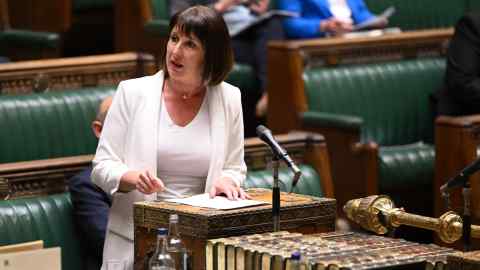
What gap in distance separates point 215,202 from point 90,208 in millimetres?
786

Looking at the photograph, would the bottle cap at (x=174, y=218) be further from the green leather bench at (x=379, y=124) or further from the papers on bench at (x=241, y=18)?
the papers on bench at (x=241, y=18)

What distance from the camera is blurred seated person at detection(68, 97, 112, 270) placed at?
3889mm

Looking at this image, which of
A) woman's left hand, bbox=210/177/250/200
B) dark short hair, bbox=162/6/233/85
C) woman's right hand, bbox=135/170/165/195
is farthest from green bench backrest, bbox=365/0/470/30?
woman's right hand, bbox=135/170/165/195

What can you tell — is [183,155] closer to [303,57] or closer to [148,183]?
[148,183]

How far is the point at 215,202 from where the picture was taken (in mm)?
3236

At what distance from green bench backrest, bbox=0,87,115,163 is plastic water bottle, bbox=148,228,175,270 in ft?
6.53

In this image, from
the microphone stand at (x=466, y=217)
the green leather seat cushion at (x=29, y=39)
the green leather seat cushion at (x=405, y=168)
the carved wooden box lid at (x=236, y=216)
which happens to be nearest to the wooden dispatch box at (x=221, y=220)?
the carved wooden box lid at (x=236, y=216)

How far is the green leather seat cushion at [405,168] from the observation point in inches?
221

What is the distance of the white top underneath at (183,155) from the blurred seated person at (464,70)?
2441mm

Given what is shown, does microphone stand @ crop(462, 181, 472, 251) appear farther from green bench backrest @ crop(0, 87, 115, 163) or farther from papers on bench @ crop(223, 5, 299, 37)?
papers on bench @ crop(223, 5, 299, 37)

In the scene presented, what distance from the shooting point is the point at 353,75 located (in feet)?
19.8

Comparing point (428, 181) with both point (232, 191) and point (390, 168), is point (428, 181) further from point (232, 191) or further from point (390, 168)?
point (232, 191)

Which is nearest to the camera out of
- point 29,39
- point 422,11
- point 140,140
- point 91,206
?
point 140,140

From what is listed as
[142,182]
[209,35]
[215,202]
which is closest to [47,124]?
[209,35]
